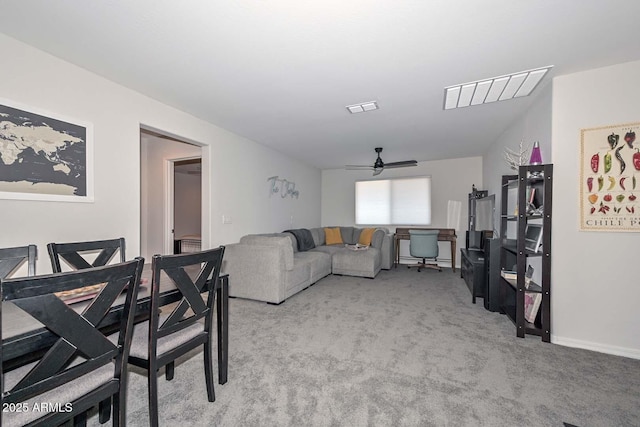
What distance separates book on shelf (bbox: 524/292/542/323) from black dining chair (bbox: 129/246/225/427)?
2872 mm

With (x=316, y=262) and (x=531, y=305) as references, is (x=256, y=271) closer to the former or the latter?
(x=316, y=262)

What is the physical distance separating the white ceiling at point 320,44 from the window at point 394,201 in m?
3.19

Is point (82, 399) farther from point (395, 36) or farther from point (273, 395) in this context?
point (395, 36)

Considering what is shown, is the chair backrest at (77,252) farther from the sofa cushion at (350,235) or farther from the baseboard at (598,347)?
the sofa cushion at (350,235)

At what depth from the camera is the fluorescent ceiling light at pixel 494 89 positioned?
2387mm

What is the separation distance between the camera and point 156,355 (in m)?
1.36

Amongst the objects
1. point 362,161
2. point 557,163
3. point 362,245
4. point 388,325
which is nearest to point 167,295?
point 388,325

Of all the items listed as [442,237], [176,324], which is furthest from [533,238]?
[176,324]

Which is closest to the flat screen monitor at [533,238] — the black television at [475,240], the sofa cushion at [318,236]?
the black television at [475,240]

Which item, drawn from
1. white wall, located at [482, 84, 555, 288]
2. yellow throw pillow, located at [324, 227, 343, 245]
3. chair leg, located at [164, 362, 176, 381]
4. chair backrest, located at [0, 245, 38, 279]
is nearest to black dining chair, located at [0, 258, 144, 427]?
chair backrest, located at [0, 245, 38, 279]

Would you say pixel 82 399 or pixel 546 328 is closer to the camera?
pixel 82 399

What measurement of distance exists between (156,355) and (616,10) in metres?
3.31

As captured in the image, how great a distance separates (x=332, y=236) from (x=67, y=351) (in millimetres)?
5389

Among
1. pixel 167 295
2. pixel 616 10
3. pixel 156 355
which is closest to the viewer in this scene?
pixel 156 355
